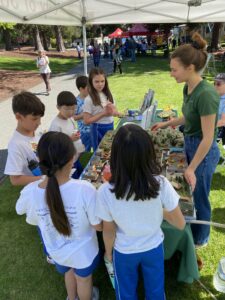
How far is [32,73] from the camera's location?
17.6 metres

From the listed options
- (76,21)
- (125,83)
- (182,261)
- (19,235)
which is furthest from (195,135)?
(125,83)

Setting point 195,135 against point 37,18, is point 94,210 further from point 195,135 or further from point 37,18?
point 37,18

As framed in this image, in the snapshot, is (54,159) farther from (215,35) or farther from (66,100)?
(215,35)

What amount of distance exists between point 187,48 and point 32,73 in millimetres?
16500

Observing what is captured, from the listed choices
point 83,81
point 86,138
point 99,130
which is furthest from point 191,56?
point 86,138

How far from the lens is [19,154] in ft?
8.29

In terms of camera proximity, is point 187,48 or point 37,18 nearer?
point 187,48

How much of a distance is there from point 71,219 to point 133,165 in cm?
60

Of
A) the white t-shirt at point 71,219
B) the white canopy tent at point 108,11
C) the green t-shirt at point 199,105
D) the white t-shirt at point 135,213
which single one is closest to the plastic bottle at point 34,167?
the white t-shirt at point 71,219

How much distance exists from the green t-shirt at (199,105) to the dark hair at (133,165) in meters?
0.80

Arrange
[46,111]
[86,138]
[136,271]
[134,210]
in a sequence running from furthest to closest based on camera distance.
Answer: [46,111] → [86,138] → [136,271] → [134,210]

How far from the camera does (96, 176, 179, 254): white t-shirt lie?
1811 millimetres

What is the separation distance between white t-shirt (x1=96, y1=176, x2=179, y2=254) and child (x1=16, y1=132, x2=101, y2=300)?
0.38 feet

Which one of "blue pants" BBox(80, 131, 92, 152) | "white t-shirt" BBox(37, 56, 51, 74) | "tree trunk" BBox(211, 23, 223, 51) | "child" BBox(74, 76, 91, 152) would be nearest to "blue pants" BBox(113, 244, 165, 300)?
"child" BBox(74, 76, 91, 152)
